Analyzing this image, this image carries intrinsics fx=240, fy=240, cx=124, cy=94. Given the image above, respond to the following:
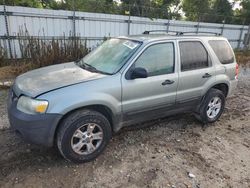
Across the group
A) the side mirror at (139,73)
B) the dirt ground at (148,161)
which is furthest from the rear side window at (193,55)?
the dirt ground at (148,161)

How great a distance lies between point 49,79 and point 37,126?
0.76 m

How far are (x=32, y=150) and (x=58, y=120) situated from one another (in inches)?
38.2

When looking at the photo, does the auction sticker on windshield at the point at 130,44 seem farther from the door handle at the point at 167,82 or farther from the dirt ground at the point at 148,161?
the dirt ground at the point at 148,161

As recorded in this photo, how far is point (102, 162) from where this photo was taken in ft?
11.6

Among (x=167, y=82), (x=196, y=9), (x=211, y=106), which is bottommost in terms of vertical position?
(x=211, y=106)

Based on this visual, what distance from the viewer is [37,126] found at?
3025 millimetres

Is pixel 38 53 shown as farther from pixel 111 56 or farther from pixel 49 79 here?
pixel 49 79

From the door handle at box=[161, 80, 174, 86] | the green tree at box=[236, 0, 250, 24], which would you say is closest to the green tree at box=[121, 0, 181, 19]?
the green tree at box=[236, 0, 250, 24]

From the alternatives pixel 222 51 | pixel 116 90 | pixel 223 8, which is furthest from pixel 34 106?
pixel 223 8

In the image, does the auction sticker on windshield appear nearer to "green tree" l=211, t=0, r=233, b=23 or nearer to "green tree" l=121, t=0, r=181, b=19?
"green tree" l=121, t=0, r=181, b=19

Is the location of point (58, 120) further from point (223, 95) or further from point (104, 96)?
point (223, 95)

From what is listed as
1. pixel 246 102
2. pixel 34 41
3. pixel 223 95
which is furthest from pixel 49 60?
pixel 246 102

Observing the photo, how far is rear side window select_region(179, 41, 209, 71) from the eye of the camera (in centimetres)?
424

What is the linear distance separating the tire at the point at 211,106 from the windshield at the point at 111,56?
1883 millimetres
